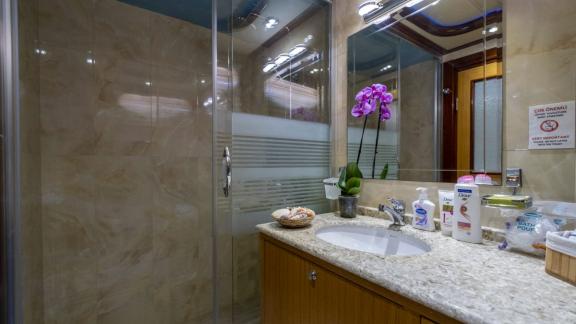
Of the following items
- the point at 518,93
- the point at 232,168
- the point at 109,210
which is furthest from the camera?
the point at 109,210

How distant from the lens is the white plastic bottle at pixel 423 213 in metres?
1.03

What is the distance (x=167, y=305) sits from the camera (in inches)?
60.9

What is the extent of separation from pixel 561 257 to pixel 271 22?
1.52 meters

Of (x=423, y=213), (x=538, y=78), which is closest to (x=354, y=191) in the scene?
(x=423, y=213)

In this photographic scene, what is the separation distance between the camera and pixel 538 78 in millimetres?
836

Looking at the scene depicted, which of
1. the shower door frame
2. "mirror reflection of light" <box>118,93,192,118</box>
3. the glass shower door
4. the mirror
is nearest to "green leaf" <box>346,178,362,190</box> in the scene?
the mirror

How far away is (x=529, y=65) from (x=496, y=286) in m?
0.78

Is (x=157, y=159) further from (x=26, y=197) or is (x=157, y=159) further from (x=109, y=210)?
(x=26, y=197)

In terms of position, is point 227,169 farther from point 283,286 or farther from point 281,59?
point 281,59

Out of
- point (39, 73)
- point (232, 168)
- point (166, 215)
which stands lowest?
point (166, 215)

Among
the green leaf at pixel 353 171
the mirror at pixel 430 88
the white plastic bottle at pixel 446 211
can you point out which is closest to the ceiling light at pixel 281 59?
the mirror at pixel 430 88

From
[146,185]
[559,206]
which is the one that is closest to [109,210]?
[146,185]

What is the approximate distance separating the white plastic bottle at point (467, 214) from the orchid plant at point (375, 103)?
0.43 m

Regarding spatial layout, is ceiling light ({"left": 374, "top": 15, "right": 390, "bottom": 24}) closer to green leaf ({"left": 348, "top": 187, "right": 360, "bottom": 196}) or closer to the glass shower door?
the glass shower door
